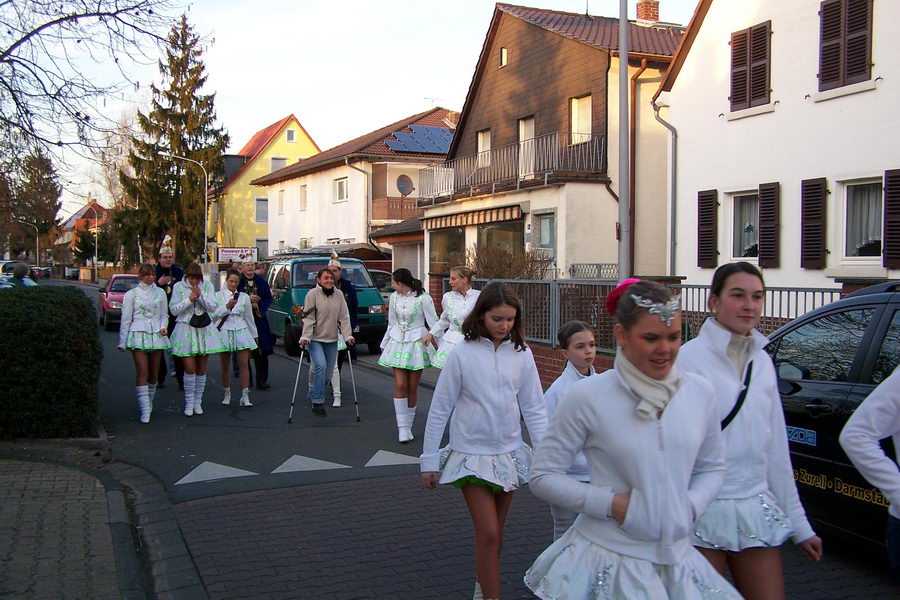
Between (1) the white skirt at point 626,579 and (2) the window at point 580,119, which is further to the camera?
(2) the window at point 580,119

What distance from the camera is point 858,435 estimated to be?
3346 mm

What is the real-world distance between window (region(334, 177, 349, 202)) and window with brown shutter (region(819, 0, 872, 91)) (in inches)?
1075

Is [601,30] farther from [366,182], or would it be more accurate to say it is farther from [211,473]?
[211,473]

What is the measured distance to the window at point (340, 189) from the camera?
1597 inches

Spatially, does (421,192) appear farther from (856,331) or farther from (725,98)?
(856,331)

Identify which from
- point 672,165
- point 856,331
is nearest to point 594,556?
point 856,331

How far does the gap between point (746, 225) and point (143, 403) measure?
499 inches

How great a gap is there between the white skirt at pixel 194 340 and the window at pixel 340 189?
2985cm

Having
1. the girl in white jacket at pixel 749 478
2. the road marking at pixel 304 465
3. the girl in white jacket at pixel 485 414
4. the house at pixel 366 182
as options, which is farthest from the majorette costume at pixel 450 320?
the house at pixel 366 182

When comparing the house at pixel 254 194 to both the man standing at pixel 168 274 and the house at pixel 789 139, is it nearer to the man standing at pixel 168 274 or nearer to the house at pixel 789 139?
the house at pixel 789 139

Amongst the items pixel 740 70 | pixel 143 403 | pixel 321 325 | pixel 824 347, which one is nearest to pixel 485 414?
pixel 824 347

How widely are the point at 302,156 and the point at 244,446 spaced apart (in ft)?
173

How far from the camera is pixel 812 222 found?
52.0 ft

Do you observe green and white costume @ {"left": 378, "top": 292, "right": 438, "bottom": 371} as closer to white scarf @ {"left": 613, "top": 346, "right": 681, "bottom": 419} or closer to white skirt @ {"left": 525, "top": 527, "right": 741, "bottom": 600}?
white skirt @ {"left": 525, "top": 527, "right": 741, "bottom": 600}
